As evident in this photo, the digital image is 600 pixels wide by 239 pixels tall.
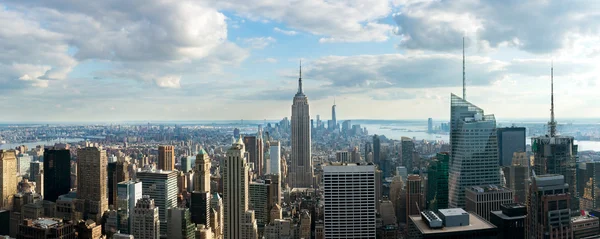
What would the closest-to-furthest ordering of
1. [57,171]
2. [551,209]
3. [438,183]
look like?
1. [551,209]
2. [438,183]
3. [57,171]

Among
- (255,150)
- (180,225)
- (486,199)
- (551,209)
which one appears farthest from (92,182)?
(551,209)

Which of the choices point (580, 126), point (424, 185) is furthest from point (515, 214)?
point (424, 185)

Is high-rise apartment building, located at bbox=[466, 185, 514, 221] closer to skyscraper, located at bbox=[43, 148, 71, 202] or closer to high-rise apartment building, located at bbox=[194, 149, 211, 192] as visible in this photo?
high-rise apartment building, located at bbox=[194, 149, 211, 192]

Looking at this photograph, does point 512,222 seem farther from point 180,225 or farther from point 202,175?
point 202,175

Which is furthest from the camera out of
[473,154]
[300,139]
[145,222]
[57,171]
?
[300,139]

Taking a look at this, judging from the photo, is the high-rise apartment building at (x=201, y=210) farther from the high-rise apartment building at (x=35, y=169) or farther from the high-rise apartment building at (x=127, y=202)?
the high-rise apartment building at (x=35, y=169)

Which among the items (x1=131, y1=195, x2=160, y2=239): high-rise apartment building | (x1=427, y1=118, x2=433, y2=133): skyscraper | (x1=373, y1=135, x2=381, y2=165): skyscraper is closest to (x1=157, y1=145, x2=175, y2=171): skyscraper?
(x1=131, y1=195, x2=160, y2=239): high-rise apartment building
